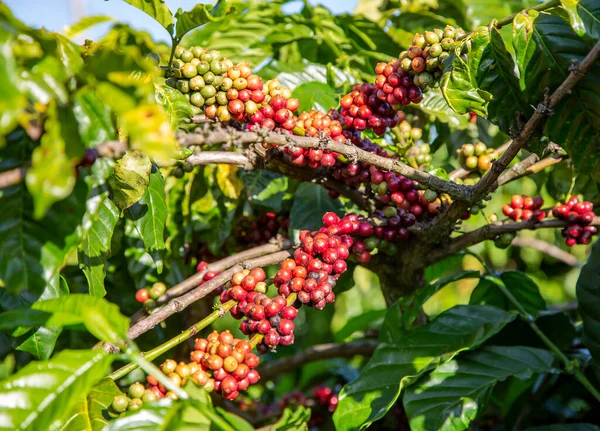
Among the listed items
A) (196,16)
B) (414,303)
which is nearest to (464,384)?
(414,303)

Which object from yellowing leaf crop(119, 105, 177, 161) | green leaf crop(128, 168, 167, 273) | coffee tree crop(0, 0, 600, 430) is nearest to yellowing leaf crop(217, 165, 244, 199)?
coffee tree crop(0, 0, 600, 430)

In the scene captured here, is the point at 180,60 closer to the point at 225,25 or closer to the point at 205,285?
the point at 205,285

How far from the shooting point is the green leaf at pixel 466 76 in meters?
1.14

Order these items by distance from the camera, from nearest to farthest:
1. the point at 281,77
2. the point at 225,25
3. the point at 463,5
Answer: the point at 281,77, the point at 225,25, the point at 463,5

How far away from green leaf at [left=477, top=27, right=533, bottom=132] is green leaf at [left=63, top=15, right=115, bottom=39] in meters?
0.89

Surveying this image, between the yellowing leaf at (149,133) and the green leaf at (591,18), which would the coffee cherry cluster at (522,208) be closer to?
the green leaf at (591,18)

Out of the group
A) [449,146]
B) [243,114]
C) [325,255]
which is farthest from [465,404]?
[449,146]

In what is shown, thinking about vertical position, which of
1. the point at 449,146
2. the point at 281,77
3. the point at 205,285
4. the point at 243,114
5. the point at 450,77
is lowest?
the point at 449,146

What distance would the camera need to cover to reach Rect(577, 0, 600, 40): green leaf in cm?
100

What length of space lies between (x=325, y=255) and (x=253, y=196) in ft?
2.05

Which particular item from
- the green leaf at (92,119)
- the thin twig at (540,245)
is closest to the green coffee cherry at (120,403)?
the green leaf at (92,119)

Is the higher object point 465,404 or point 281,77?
point 281,77

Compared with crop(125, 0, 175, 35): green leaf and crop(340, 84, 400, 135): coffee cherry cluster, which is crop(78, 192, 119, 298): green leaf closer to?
crop(125, 0, 175, 35): green leaf

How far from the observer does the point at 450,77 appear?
1.14 metres
